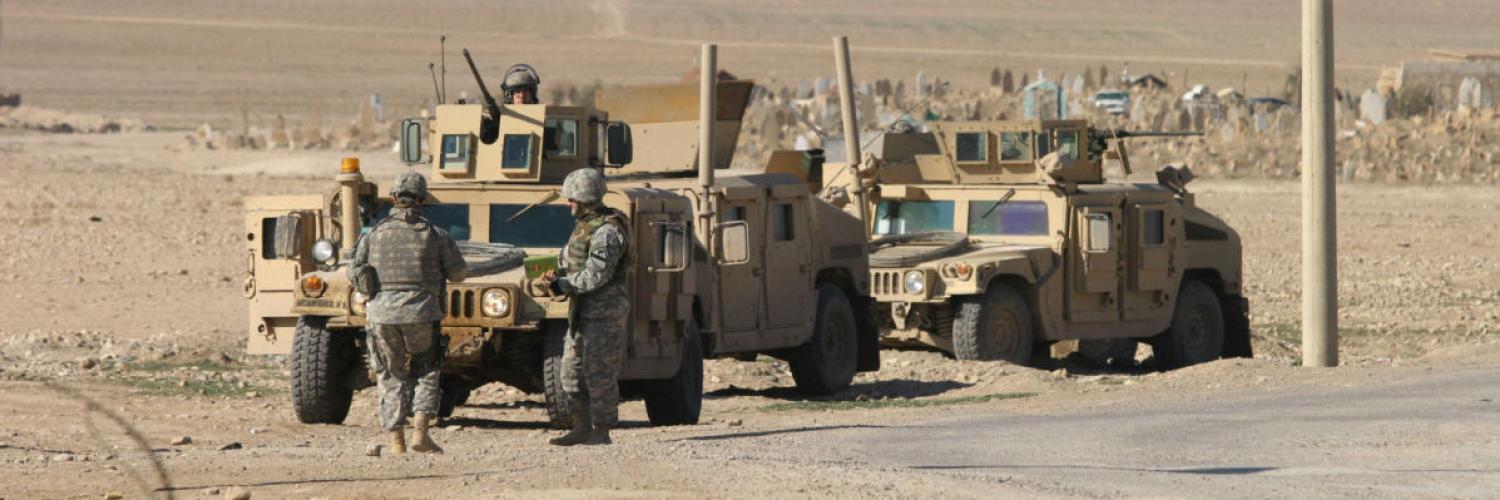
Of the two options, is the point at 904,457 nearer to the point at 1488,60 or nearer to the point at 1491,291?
the point at 1491,291

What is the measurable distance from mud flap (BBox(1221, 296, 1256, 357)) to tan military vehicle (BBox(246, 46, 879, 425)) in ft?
17.1

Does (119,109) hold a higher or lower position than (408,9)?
lower

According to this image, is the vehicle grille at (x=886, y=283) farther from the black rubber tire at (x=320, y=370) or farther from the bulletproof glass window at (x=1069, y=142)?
the black rubber tire at (x=320, y=370)

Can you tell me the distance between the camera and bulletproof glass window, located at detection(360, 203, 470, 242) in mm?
14305

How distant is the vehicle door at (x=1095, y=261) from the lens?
1955cm

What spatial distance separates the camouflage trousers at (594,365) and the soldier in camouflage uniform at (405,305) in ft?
2.06

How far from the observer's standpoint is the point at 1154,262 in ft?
67.3

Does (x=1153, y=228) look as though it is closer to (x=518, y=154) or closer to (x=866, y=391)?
(x=866, y=391)

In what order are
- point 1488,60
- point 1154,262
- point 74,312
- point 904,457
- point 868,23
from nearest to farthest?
1. point 904,457
2. point 1154,262
3. point 74,312
4. point 1488,60
5. point 868,23

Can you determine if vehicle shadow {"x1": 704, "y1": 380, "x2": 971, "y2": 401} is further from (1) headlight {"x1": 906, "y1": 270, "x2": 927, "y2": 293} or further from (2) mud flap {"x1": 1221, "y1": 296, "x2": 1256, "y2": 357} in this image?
(2) mud flap {"x1": 1221, "y1": 296, "x2": 1256, "y2": 357}

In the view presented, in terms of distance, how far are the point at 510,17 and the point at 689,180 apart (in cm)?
9540

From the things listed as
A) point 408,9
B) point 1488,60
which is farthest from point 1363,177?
point 408,9

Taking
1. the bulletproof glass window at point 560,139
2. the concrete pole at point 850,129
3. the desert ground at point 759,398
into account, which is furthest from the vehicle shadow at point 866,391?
the bulletproof glass window at point 560,139

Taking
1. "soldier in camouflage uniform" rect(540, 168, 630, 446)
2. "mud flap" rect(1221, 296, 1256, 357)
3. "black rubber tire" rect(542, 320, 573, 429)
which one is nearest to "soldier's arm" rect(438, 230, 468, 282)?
"soldier in camouflage uniform" rect(540, 168, 630, 446)
